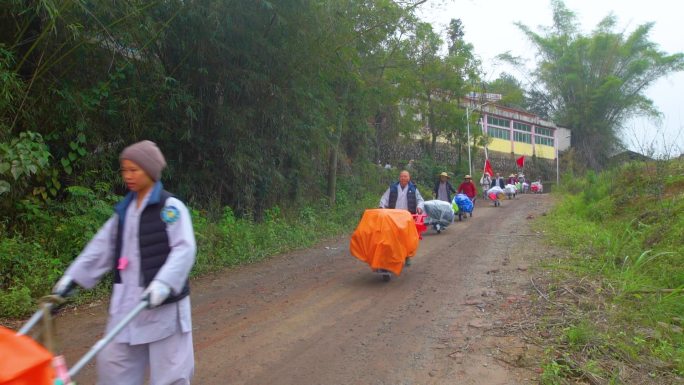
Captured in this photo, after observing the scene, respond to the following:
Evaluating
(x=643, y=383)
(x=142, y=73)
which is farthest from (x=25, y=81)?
(x=643, y=383)

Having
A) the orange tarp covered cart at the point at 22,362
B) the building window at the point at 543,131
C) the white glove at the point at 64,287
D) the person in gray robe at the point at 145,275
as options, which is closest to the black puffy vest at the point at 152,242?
the person in gray robe at the point at 145,275

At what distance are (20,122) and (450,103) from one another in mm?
22846

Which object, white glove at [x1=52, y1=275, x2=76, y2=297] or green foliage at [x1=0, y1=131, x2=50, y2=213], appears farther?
green foliage at [x1=0, y1=131, x2=50, y2=213]

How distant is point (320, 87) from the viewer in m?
12.0

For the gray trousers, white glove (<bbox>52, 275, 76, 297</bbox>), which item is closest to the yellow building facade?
the gray trousers

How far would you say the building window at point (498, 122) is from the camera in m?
→ 41.2

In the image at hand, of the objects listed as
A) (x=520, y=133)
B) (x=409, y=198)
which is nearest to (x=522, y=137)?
(x=520, y=133)

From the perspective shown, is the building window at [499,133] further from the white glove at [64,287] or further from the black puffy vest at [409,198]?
the white glove at [64,287]

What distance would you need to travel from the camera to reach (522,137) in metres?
45.4

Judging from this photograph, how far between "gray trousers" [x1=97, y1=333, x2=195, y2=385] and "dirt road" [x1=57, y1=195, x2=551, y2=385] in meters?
1.31

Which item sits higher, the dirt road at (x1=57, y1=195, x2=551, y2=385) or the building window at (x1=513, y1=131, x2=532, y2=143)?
the building window at (x1=513, y1=131, x2=532, y2=143)

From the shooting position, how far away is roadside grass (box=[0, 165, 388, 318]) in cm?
600

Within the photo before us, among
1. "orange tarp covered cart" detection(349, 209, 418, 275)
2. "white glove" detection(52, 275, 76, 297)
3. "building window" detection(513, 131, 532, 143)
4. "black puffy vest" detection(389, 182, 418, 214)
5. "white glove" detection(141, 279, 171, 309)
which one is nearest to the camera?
"white glove" detection(141, 279, 171, 309)

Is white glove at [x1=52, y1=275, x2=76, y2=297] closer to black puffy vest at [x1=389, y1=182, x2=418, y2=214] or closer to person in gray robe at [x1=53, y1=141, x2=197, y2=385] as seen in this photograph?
person in gray robe at [x1=53, y1=141, x2=197, y2=385]
